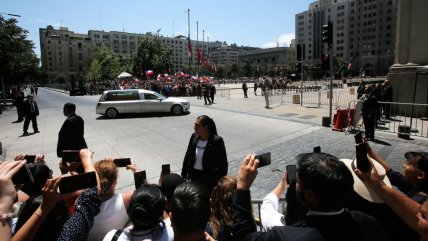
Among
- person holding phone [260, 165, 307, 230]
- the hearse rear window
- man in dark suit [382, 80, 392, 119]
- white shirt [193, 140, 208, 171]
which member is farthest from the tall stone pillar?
person holding phone [260, 165, 307, 230]

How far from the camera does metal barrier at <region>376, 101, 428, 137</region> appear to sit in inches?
447

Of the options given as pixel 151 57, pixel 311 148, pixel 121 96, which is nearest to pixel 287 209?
pixel 311 148

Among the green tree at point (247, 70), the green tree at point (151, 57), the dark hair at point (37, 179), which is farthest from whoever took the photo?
the green tree at point (247, 70)

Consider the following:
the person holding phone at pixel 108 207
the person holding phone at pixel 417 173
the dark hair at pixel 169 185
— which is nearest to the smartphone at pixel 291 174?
the person holding phone at pixel 417 173

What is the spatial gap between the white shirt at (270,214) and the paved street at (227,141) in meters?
3.76

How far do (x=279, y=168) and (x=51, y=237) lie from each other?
6.38 metres

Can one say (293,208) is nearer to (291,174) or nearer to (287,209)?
(287,209)

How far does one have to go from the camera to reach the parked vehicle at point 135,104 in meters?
18.7

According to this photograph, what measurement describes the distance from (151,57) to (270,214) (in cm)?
6881

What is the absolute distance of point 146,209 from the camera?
2.28 meters

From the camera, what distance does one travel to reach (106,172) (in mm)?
3143

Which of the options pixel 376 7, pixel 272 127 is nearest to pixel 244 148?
pixel 272 127

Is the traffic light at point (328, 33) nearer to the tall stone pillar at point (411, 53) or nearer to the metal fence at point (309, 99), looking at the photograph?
the tall stone pillar at point (411, 53)

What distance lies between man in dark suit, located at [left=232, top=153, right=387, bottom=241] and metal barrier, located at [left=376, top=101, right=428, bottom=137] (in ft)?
34.1
